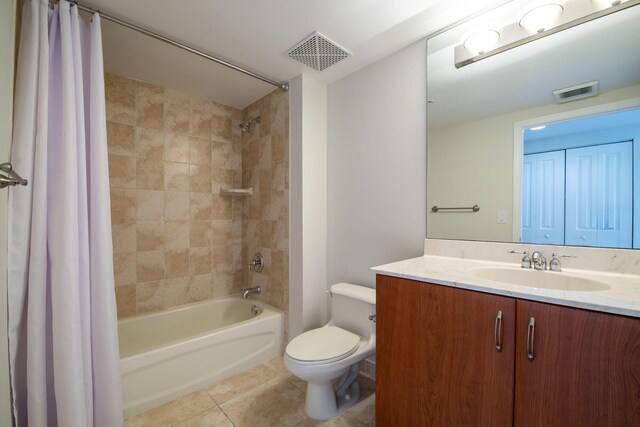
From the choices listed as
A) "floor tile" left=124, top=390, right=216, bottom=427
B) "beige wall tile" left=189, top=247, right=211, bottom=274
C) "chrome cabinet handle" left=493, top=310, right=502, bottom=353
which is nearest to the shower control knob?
"beige wall tile" left=189, top=247, right=211, bottom=274

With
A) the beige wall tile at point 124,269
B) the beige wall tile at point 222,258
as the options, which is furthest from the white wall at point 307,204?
the beige wall tile at point 124,269

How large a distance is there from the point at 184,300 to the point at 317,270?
1.26m

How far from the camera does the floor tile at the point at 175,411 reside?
59.1 inches

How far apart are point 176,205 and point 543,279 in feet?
8.40

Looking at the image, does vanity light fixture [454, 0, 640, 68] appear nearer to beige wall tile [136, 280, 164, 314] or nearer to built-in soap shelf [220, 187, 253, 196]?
built-in soap shelf [220, 187, 253, 196]

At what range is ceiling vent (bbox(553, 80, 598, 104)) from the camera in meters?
1.15

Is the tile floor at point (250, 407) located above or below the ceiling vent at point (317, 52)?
below

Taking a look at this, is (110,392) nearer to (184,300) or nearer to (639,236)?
(184,300)

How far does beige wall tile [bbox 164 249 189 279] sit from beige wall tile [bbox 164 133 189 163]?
31.7 inches

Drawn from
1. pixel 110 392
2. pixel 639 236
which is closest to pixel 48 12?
pixel 110 392

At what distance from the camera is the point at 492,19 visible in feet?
4.54

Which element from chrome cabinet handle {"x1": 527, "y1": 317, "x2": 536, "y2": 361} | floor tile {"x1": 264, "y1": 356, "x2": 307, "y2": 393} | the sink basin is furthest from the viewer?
floor tile {"x1": 264, "y1": 356, "x2": 307, "y2": 393}

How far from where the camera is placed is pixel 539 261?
1.21 m

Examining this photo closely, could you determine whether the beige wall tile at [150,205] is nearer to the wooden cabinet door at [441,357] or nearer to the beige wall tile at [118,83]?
the beige wall tile at [118,83]
